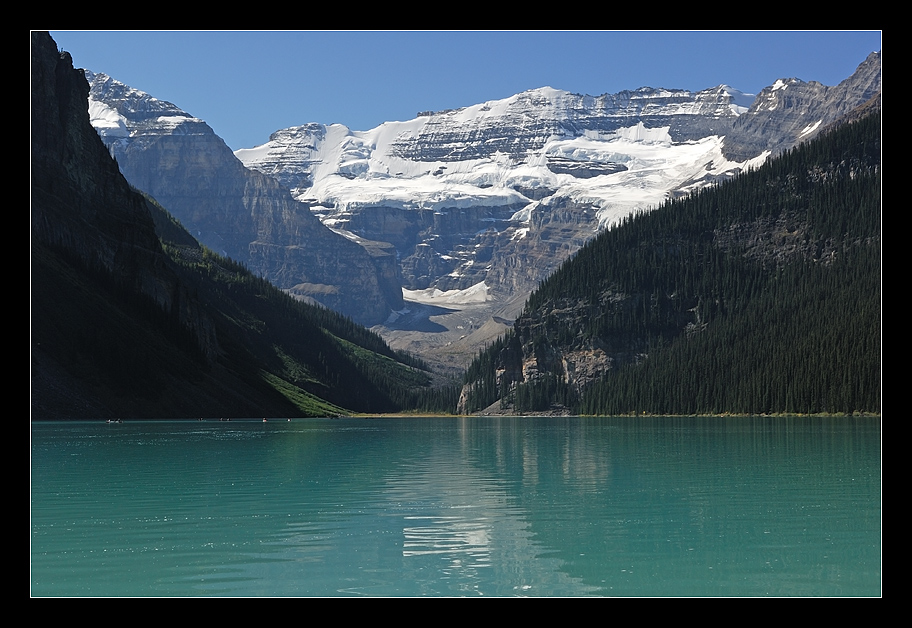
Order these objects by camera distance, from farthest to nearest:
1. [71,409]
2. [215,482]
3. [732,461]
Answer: [71,409] < [732,461] < [215,482]

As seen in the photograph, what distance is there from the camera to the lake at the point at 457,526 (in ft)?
101

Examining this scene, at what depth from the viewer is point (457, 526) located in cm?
4259

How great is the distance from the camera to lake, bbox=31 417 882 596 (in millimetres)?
30797

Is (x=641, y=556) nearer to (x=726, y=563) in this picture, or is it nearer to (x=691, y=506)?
(x=726, y=563)

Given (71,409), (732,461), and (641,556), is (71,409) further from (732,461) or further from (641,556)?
(641,556)

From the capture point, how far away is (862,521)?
142 ft

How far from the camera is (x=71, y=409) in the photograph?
162m
